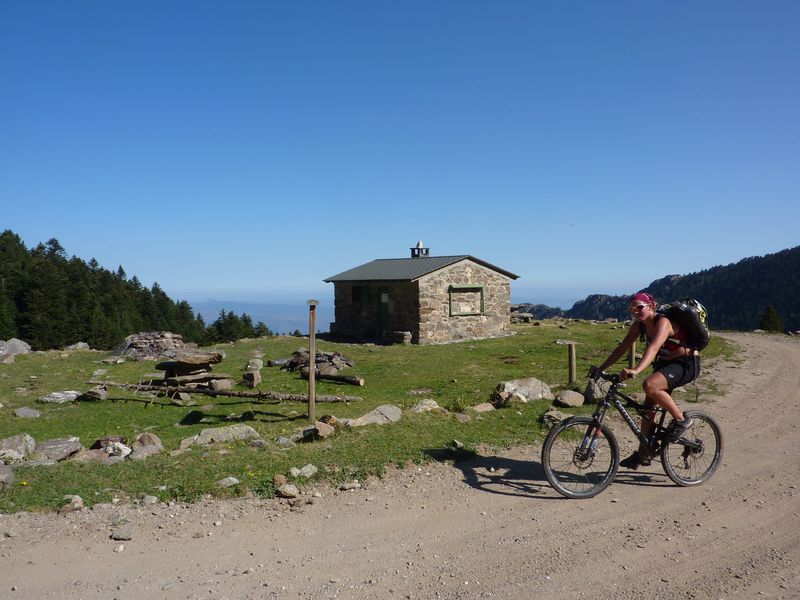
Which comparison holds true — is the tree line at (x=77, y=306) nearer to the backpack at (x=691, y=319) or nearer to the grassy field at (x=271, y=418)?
the grassy field at (x=271, y=418)

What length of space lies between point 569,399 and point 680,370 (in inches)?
192

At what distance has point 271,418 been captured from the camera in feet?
37.0

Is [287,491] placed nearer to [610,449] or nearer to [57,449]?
[610,449]

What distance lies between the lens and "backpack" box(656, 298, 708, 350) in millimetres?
6223

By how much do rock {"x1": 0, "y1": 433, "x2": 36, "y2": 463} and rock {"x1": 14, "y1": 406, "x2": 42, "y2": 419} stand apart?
492 cm

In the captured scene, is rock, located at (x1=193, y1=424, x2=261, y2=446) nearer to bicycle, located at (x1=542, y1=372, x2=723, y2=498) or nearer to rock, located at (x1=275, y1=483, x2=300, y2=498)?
rock, located at (x1=275, y1=483, x2=300, y2=498)

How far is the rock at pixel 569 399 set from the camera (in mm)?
10961

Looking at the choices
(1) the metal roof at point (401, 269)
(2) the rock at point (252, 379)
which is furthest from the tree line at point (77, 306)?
(2) the rock at point (252, 379)

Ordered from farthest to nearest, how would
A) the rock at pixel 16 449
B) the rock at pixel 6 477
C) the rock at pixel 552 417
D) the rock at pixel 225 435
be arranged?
the rock at pixel 552 417 → the rock at pixel 225 435 → the rock at pixel 16 449 → the rock at pixel 6 477

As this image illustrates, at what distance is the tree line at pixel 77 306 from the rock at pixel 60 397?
28211 millimetres

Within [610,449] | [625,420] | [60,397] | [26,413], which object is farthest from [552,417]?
[60,397]

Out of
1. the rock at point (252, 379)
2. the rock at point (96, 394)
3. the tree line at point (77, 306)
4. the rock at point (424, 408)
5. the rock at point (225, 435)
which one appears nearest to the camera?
the rock at point (225, 435)

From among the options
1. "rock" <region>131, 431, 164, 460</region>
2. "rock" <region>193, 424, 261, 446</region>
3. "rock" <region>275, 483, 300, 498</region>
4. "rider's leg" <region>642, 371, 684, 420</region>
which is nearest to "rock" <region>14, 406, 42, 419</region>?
"rock" <region>131, 431, 164, 460</region>

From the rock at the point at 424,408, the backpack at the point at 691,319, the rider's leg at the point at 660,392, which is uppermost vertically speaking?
the backpack at the point at 691,319
